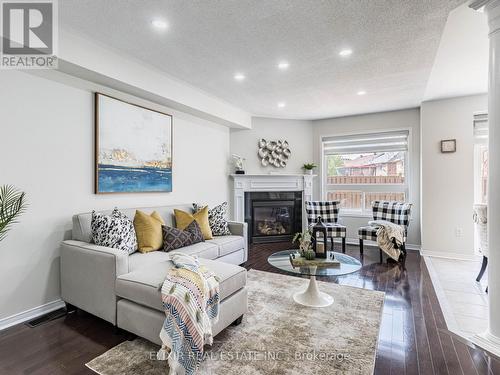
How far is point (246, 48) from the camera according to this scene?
8.57 feet

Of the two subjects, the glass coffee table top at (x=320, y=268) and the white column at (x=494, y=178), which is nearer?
the white column at (x=494, y=178)

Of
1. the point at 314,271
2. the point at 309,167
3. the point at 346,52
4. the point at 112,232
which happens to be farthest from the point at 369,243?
the point at 112,232

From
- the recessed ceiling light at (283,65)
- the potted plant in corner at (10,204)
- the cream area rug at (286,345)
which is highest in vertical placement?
the recessed ceiling light at (283,65)

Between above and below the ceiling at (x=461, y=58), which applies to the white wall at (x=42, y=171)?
below

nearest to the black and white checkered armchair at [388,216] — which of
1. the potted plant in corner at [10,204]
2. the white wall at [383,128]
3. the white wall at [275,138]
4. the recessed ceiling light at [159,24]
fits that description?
the white wall at [383,128]

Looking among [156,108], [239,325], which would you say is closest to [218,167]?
[156,108]

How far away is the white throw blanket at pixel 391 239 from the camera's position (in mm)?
3781

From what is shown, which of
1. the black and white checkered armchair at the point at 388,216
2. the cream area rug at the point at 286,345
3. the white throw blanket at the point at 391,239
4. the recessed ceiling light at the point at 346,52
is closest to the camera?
the cream area rug at the point at 286,345

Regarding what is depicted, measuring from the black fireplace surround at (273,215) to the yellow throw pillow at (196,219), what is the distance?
1.67 meters

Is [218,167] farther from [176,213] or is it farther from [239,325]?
[239,325]

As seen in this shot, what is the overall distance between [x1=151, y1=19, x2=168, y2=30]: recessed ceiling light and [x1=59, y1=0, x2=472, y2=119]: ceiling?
0.03 metres

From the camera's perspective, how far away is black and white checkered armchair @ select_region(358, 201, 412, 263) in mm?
4002

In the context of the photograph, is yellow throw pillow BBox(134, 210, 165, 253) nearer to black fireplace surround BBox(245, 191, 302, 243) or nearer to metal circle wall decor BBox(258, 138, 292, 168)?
black fireplace surround BBox(245, 191, 302, 243)

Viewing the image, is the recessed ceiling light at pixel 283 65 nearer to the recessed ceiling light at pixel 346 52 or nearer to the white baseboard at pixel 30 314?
the recessed ceiling light at pixel 346 52
